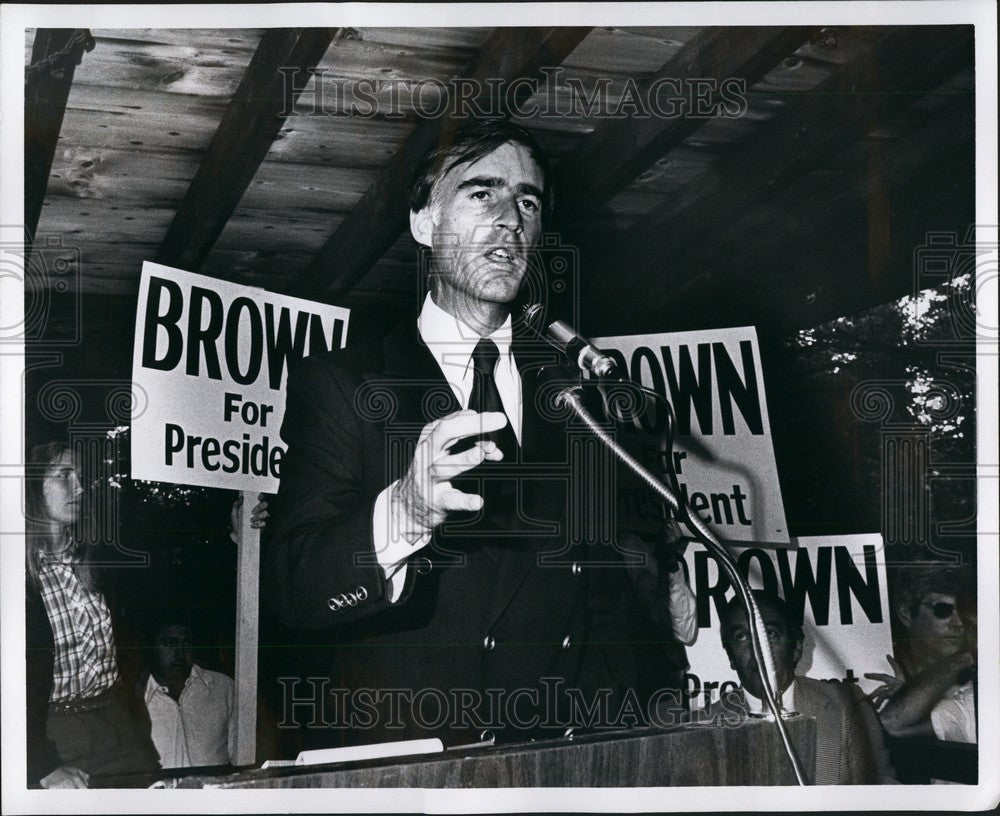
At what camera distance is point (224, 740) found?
2168 mm

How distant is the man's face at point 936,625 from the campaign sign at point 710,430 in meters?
0.32

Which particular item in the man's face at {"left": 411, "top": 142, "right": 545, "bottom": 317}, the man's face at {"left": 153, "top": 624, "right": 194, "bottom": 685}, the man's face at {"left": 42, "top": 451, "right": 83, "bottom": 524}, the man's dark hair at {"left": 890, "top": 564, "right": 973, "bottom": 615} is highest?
the man's face at {"left": 411, "top": 142, "right": 545, "bottom": 317}

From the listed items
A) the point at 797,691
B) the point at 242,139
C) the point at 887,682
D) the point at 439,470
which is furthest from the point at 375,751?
the point at 242,139

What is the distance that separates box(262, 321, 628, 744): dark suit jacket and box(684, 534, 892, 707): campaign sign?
0.18 meters

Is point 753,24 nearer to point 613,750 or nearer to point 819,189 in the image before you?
point 819,189

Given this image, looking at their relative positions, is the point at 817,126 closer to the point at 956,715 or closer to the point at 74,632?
the point at 956,715

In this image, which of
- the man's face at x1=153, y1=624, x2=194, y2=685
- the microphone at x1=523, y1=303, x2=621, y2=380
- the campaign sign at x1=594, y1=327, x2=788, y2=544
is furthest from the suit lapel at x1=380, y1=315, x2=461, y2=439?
the man's face at x1=153, y1=624, x2=194, y2=685

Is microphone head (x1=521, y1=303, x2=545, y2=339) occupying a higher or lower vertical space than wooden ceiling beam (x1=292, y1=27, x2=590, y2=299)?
lower

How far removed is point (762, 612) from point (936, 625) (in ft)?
1.21

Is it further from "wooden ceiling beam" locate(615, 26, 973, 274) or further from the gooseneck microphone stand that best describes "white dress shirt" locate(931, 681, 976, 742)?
"wooden ceiling beam" locate(615, 26, 973, 274)

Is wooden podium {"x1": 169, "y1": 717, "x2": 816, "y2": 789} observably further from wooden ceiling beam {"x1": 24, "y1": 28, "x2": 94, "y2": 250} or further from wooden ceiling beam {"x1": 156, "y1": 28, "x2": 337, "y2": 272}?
wooden ceiling beam {"x1": 24, "y1": 28, "x2": 94, "y2": 250}

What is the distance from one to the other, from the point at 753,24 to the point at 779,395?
76 centimetres

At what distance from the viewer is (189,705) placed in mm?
2172

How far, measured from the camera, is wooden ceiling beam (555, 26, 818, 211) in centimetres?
217
